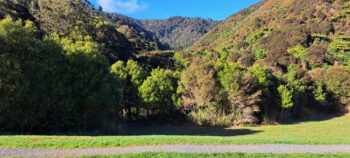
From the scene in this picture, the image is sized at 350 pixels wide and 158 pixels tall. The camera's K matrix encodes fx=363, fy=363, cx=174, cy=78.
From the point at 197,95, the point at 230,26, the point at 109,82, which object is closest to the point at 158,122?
the point at 197,95

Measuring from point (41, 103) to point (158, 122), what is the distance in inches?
790

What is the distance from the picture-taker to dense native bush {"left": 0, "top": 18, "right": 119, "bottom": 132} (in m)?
25.5

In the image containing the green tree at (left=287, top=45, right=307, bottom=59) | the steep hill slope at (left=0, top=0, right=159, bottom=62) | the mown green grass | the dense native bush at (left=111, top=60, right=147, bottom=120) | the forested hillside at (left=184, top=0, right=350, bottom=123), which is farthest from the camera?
the green tree at (left=287, top=45, right=307, bottom=59)

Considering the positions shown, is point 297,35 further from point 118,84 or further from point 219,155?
point 219,155

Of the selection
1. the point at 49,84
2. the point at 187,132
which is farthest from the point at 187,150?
the point at 187,132

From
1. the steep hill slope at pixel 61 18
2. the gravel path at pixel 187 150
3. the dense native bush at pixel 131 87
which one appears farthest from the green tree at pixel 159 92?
the gravel path at pixel 187 150

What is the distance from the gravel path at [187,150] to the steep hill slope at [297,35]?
6605 cm

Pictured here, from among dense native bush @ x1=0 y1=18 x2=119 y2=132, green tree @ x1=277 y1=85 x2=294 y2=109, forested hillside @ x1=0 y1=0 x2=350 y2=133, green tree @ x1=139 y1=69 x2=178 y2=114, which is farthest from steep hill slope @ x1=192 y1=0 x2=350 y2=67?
dense native bush @ x1=0 y1=18 x2=119 y2=132

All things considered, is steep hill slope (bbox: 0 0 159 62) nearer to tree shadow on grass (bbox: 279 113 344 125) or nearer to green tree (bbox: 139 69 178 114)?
green tree (bbox: 139 69 178 114)

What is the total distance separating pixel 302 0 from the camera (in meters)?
Answer: 148

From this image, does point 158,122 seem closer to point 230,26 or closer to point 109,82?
point 109,82

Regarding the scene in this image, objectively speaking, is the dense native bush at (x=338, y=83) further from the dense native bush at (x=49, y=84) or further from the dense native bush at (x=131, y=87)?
the dense native bush at (x=49, y=84)

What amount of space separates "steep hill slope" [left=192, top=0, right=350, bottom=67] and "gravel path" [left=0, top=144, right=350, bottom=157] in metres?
66.0

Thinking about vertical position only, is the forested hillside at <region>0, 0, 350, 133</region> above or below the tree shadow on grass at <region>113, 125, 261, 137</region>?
above
